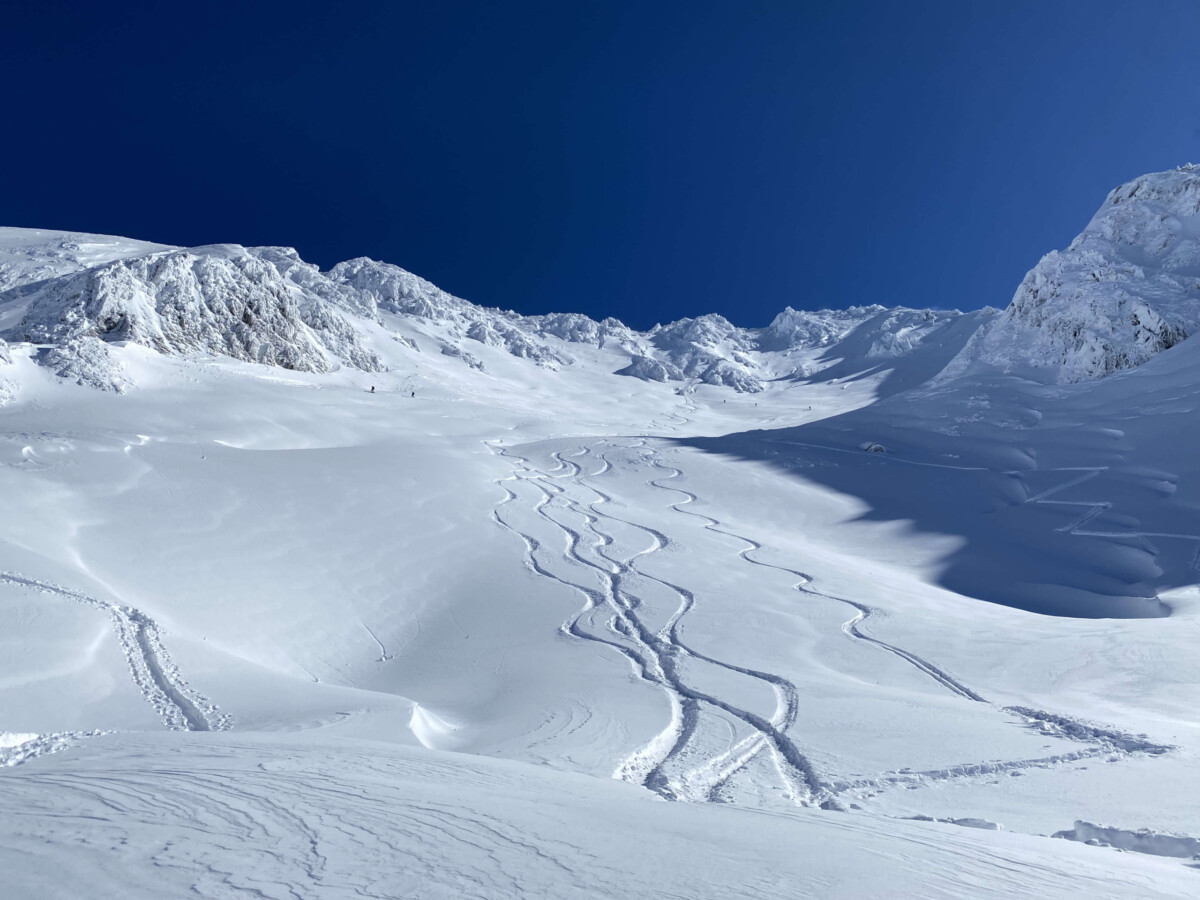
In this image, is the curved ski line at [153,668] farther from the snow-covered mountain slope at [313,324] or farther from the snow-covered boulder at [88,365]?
the snow-covered mountain slope at [313,324]

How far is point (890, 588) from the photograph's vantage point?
13086mm

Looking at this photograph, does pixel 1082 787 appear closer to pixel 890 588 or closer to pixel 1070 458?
pixel 890 588

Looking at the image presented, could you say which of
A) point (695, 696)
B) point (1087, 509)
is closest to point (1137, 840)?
point (695, 696)

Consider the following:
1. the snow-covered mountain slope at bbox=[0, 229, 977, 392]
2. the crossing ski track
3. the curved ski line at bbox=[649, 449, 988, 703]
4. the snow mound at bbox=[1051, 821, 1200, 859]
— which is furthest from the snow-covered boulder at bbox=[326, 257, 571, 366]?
the snow mound at bbox=[1051, 821, 1200, 859]

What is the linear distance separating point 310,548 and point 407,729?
685 cm

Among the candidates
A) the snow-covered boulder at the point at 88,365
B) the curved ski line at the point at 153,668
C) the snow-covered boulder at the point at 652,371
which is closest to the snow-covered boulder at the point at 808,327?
the snow-covered boulder at the point at 652,371

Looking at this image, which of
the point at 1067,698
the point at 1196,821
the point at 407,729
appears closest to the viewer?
the point at 1196,821

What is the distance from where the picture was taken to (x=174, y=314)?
38469mm

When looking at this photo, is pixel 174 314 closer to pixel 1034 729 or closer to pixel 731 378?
pixel 1034 729

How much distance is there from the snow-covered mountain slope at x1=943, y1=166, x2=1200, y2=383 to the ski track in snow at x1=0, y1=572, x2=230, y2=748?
3987cm

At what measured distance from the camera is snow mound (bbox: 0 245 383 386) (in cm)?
3379

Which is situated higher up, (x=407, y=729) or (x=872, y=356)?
(x=872, y=356)

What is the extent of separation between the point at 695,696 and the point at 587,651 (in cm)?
194

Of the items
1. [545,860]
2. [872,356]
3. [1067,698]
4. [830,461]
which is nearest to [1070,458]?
[830,461]
